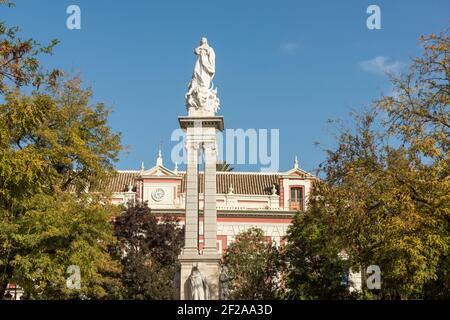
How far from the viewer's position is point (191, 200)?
24828mm

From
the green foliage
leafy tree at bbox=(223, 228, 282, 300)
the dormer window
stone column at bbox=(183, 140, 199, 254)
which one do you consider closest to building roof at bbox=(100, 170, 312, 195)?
the dormer window

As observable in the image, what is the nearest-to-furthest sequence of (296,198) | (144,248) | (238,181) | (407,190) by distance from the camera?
(407,190)
(144,248)
(296,198)
(238,181)

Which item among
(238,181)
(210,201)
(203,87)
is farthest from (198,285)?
(238,181)

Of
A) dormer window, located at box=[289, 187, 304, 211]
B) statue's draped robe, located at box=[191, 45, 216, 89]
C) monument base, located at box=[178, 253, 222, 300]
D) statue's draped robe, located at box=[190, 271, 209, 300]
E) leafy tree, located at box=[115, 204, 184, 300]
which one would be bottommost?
statue's draped robe, located at box=[190, 271, 209, 300]

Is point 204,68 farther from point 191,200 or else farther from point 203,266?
point 203,266

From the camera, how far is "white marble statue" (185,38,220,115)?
25567 mm

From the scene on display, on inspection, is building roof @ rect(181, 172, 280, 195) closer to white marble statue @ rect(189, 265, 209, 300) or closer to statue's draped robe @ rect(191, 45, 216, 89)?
statue's draped robe @ rect(191, 45, 216, 89)

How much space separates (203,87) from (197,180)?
3.70 meters

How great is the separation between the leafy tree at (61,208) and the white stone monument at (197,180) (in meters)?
3.40

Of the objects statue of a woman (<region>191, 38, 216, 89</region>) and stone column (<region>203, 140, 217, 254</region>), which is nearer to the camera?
stone column (<region>203, 140, 217, 254</region>)

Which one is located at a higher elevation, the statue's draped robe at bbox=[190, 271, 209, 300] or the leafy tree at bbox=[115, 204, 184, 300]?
the leafy tree at bbox=[115, 204, 184, 300]

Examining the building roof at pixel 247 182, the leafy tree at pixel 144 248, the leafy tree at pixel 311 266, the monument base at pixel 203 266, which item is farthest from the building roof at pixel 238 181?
the monument base at pixel 203 266

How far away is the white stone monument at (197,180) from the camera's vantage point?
23.5 m
